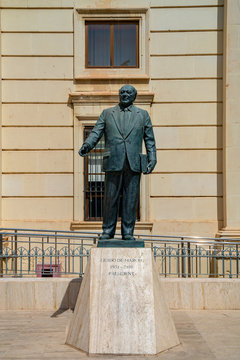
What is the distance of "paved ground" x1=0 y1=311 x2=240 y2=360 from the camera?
608cm

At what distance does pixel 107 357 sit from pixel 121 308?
619 mm

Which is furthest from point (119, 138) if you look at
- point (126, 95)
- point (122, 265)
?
point (122, 265)

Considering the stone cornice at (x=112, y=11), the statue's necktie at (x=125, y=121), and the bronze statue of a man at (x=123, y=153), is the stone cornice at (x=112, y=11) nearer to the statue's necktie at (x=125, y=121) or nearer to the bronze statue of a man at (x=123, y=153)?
the bronze statue of a man at (x=123, y=153)

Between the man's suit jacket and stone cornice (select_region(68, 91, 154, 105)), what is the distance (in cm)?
567

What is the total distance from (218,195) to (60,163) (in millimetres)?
4081

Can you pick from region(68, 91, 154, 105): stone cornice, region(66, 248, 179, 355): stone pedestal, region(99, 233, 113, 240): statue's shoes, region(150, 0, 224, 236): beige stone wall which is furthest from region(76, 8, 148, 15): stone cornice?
region(66, 248, 179, 355): stone pedestal

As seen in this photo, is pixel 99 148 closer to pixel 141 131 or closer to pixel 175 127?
pixel 175 127

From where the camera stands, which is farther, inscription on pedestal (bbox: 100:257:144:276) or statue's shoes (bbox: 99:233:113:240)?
statue's shoes (bbox: 99:233:113:240)

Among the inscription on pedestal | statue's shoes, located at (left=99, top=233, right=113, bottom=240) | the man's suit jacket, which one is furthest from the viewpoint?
statue's shoes, located at (left=99, top=233, right=113, bottom=240)

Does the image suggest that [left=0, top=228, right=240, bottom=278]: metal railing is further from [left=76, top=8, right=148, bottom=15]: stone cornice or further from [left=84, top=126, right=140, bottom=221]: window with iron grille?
[left=76, top=8, right=148, bottom=15]: stone cornice

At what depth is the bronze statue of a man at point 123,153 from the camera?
6.97 metres

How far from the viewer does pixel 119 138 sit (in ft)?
22.9

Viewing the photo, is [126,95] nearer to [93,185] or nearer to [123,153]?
[123,153]

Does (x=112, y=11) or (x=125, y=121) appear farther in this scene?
(x=112, y=11)
